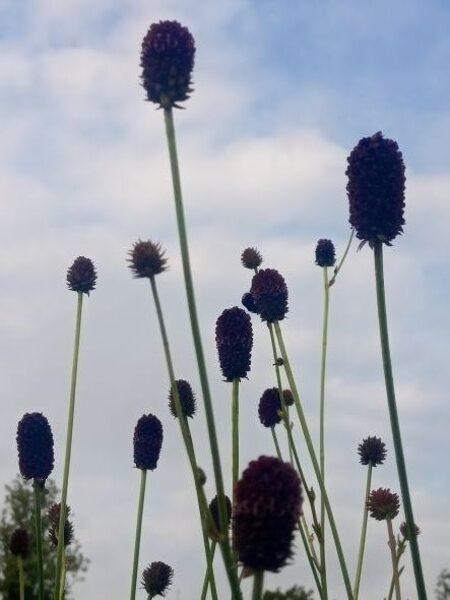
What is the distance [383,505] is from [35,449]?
2.37 m

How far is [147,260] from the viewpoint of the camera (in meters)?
4.18

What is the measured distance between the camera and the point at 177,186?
3621mm

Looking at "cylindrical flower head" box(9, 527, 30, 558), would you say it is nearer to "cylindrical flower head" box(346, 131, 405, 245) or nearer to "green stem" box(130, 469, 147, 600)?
"green stem" box(130, 469, 147, 600)

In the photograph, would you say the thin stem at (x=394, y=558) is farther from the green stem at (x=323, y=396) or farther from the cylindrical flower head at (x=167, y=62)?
the cylindrical flower head at (x=167, y=62)

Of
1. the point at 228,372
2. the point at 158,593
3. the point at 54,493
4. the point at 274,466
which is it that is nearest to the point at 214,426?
the point at 274,466

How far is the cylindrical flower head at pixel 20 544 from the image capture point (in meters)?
8.05

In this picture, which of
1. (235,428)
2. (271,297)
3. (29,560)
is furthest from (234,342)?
(29,560)

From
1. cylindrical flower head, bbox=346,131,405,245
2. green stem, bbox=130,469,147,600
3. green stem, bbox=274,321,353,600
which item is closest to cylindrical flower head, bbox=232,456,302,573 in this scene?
cylindrical flower head, bbox=346,131,405,245

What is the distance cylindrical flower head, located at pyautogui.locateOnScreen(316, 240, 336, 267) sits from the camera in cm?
750

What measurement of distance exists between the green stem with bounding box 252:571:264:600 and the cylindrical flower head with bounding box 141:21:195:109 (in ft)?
5.87

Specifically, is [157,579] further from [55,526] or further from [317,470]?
[317,470]

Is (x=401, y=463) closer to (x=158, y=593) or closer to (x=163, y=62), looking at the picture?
(x=163, y=62)

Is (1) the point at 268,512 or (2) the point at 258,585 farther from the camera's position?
(2) the point at 258,585

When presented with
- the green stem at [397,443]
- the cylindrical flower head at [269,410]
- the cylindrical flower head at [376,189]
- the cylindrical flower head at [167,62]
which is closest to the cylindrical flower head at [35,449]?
the cylindrical flower head at [269,410]
